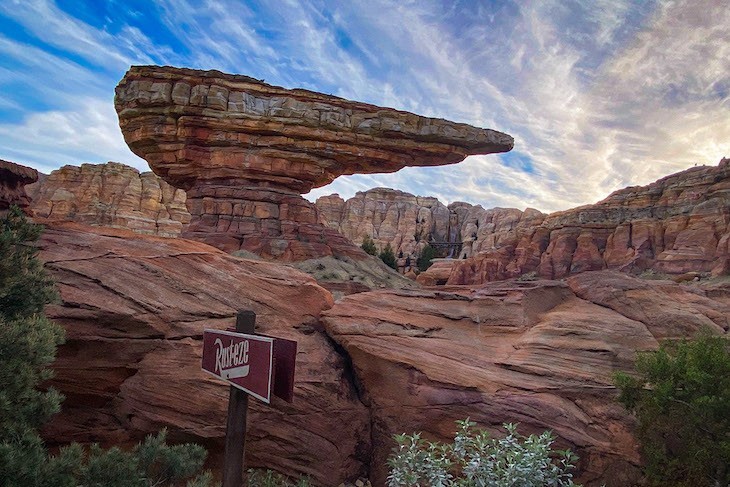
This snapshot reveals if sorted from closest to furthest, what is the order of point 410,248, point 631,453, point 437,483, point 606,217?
point 437,483 → point 631,453 → point 606,217 → point 410,248

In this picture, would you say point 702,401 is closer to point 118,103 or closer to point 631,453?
point 631,453

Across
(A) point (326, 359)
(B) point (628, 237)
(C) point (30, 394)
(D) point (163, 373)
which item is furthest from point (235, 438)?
(B) point (628, 237)

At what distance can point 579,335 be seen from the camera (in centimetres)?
730

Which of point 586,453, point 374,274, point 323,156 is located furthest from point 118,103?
point 586,453

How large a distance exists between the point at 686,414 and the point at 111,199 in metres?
58.3

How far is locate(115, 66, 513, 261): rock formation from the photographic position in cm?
1753

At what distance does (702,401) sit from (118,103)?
21.2m

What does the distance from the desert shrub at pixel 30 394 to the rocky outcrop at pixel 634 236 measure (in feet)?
112

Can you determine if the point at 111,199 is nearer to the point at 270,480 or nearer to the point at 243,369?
the point at 270,480

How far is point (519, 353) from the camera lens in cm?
705

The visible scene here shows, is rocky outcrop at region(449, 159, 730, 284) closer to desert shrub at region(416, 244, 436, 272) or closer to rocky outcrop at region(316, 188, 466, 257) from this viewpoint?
desert shrub at region(416, 244, 436, 272)

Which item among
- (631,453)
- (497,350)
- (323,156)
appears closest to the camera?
(631,453)

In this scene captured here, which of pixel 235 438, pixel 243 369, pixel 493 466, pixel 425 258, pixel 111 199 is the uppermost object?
pixel 111 199

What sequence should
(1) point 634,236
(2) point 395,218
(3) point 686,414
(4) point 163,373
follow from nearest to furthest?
(3) point 686,414, (4) point 163,373, (1) point 634,236, (2) point 395,218
